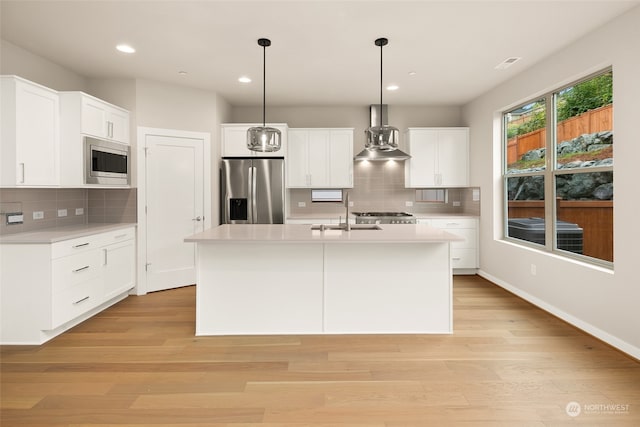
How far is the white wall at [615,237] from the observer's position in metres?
2.76

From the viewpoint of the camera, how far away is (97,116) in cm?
390

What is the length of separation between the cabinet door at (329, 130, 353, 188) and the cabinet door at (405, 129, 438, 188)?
0.96 m

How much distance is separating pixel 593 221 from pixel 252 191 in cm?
392

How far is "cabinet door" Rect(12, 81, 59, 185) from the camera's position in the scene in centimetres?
312

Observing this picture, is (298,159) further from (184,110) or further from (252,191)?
(184,110)

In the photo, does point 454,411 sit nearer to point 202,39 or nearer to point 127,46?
point 202,39

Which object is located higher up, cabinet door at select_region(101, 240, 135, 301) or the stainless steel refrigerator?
the stainless steel refrigerator

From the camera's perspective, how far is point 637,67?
2.72 meters

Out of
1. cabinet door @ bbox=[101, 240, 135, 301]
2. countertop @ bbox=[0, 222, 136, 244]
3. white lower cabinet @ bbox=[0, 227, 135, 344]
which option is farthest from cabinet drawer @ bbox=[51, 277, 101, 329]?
countertop @ bbox=[0, 222, 136, 244]

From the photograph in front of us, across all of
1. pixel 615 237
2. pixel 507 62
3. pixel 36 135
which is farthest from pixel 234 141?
pixel 615 237

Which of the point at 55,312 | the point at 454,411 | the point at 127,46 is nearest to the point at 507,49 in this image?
the point at 454,411

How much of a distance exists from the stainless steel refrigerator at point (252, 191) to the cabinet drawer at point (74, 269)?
1.80 m

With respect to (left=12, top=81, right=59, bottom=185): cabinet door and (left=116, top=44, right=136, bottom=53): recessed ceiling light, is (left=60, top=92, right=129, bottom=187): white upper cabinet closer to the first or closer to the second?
(left=12, top=81, right=59, bottom=185): cabinet door

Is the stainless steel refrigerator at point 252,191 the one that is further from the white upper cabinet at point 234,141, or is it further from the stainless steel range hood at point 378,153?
the stainless steel range hood at point 378,153
